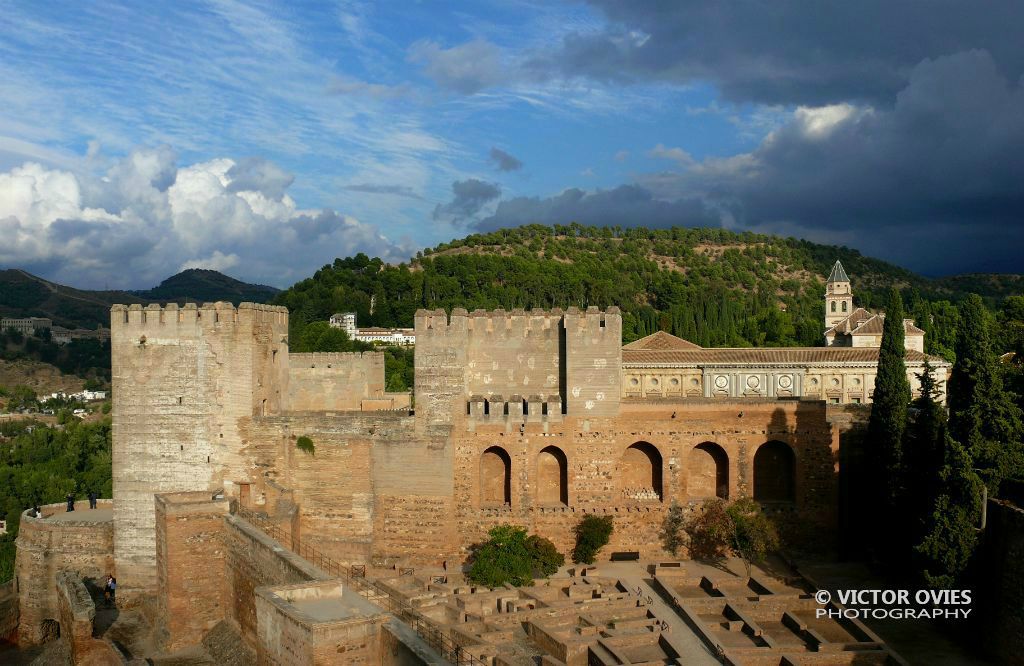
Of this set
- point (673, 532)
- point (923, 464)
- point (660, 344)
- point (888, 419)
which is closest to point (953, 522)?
point (923, 464)

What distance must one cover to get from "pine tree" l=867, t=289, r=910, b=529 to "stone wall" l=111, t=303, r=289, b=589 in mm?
16638

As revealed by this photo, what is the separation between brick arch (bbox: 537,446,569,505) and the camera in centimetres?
2470

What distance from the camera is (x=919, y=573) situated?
1984cm

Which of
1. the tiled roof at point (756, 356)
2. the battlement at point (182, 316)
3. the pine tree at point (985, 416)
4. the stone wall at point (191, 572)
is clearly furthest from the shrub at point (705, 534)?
the tiled roof at point (756, 356)

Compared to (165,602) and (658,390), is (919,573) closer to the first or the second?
(165,602)

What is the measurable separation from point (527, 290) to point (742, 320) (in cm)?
1932

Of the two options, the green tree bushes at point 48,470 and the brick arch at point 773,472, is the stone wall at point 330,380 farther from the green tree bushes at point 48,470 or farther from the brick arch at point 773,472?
the green tree bushes at point 48,470

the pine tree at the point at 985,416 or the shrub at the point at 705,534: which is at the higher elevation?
the pine tree at the point at 985,416

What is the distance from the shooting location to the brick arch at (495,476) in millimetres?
24794

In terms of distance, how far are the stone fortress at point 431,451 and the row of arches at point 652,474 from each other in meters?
0.04

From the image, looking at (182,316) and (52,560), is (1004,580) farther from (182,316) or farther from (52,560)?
(52,560)

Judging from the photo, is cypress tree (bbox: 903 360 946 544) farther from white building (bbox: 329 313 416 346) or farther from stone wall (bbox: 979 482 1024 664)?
white building (bbox: 329 313 416 346)

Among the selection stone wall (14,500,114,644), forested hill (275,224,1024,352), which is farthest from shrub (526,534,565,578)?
forested hill (275,224,1024,352)

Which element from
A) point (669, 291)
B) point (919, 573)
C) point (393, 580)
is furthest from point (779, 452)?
point (669, 291)
